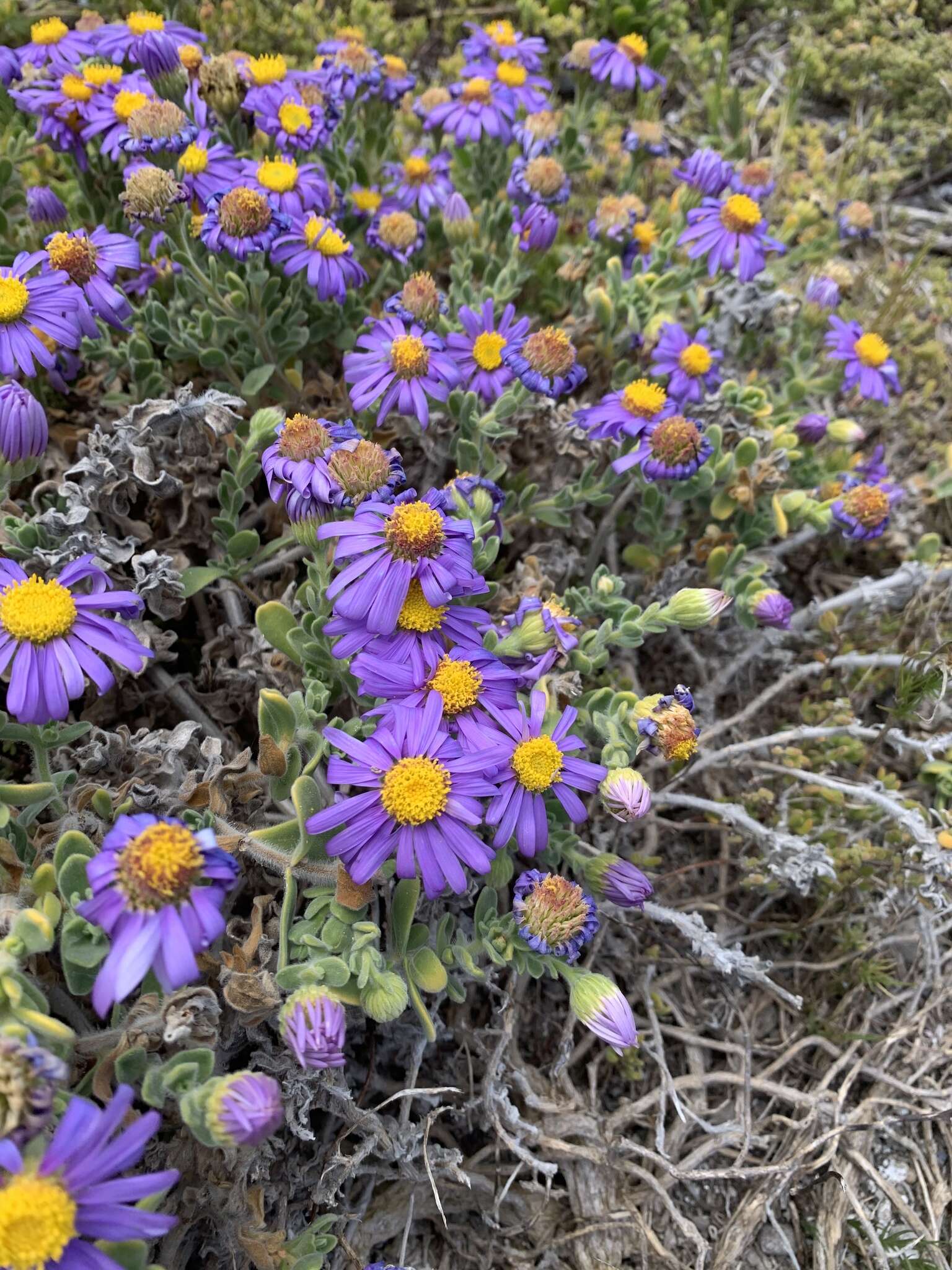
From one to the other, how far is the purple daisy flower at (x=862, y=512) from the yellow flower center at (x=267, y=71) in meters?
2.68

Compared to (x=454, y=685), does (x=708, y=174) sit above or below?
above

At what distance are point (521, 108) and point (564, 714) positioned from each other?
10.6ft

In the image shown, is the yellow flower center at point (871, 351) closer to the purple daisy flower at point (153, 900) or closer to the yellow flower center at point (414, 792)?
the yellow flower center at point (414, 792)

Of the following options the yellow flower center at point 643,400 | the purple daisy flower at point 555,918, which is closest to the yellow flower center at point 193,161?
the yellow flower center at point 643,400

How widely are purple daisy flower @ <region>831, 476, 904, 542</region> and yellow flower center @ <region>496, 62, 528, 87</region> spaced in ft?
7.77

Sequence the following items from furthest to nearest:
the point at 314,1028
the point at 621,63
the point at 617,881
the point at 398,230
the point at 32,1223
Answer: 1. the point at 621,63
2. the point at 398,230
3. the point at 617,881
4. the point at 314,1028
5. the point at 32,1223

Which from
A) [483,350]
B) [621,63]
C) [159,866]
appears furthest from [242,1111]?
[621,63]

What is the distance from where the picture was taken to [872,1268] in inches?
111

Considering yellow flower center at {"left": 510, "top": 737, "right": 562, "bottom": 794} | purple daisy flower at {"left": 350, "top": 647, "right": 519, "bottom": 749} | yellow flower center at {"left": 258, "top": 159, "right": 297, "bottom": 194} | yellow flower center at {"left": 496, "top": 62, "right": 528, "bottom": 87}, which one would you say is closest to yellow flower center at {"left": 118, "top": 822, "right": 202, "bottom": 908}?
purple daisy flower at {"left": 350, "top": 647, "right": 519, "bottom": 749}

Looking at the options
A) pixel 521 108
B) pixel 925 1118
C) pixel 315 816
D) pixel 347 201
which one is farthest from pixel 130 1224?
pixel 521 108

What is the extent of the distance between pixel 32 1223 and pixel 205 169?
3107 millimetres

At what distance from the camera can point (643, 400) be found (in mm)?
3299

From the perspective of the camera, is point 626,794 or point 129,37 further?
point 129,37

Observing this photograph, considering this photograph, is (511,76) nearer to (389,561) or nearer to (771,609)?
(771,609)
